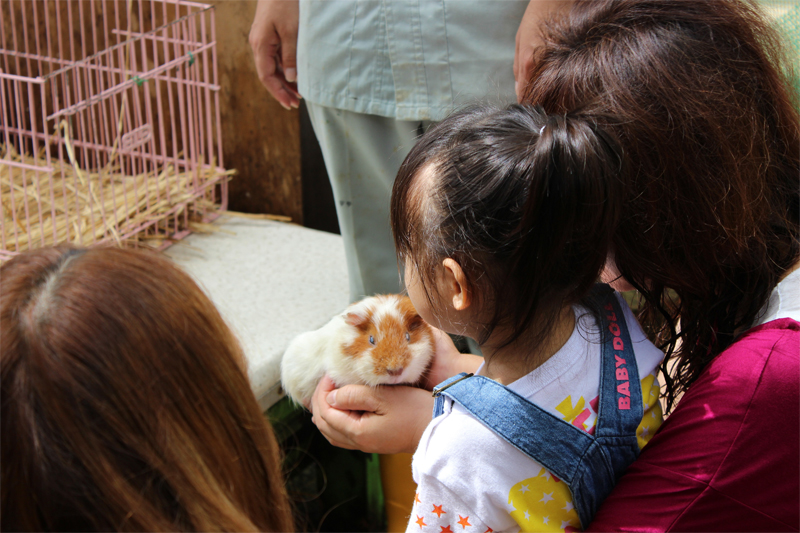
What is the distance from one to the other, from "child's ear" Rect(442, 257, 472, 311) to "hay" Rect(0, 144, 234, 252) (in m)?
1.14

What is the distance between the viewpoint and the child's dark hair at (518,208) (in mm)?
649

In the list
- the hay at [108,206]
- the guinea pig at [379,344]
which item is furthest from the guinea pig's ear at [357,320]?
the hay at [108,206]

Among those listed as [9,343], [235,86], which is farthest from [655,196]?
[235,86]

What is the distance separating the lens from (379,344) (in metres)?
1.00

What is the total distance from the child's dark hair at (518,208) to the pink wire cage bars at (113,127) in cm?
111

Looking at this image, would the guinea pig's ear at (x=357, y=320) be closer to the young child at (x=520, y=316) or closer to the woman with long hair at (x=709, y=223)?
the young child at (x=520, y=316)

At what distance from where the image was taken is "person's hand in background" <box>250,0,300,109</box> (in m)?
1.45

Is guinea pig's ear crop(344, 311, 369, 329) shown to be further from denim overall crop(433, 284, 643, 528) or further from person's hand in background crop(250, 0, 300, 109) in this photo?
person's hand in background crop(250, 0, 300, 109)

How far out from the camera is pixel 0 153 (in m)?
2.13

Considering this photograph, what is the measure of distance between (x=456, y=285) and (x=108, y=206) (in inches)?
56.3

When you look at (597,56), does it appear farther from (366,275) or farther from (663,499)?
A: (366,275)

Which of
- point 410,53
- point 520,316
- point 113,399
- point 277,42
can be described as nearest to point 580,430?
point 520,316

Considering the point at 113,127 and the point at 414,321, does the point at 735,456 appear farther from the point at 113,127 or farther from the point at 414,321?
the point at 113,127

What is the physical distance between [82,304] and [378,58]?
2.92ft
